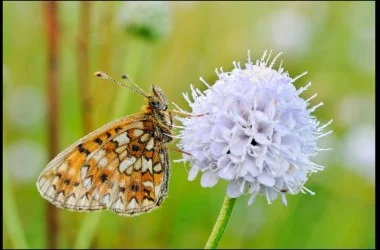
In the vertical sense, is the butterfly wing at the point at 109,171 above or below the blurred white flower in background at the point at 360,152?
above

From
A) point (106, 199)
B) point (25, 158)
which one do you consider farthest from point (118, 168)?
point (25, 158)

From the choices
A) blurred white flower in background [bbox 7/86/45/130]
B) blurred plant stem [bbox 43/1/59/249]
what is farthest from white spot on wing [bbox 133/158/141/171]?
blurred white flower in background [bbox 7/86/45/130]

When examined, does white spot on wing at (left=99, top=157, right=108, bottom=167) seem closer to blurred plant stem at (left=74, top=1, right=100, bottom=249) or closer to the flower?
the flower

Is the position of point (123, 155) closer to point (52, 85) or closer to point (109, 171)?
point (109, 171)

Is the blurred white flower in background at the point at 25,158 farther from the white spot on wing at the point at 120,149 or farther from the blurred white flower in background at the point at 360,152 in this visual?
the white spot on wing at the point at 120,149

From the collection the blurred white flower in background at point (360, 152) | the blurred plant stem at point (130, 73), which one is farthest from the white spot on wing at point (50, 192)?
the blurred white flower in background at point (360, 152)

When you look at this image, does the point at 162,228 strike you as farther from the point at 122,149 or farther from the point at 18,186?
the point at 122,149
